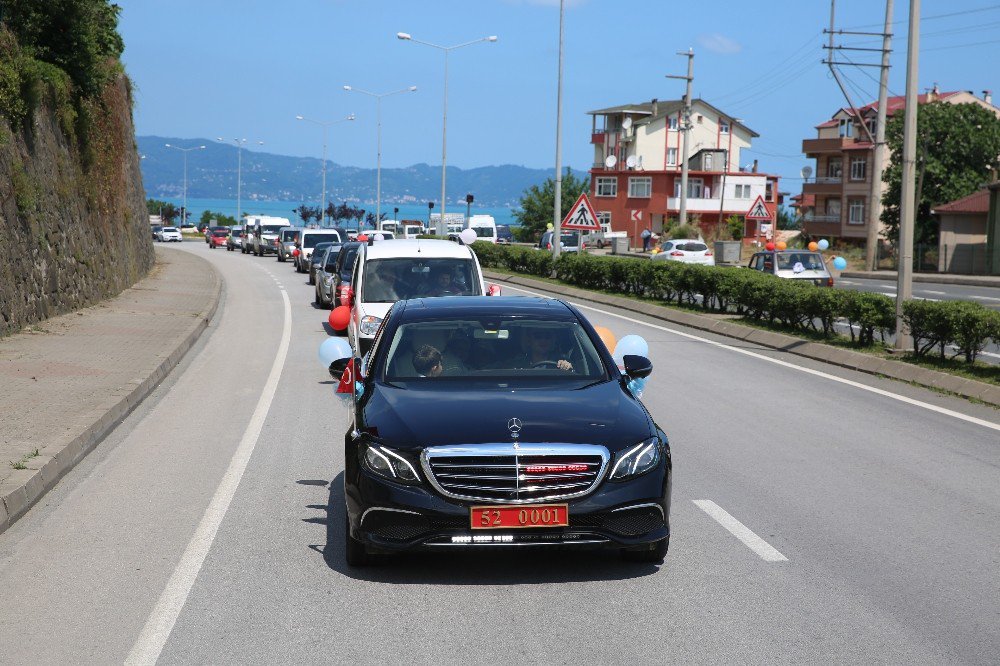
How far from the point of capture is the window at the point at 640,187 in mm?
110438

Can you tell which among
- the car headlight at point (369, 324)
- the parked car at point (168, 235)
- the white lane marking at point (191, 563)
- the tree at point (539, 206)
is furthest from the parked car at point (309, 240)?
the tree at point (539, 206)

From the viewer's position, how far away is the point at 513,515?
629 cm

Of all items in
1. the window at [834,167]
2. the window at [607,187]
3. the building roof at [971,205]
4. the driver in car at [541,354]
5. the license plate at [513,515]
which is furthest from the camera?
the window at [607,187]

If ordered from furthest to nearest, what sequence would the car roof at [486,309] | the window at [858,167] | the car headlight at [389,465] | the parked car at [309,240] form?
the window at [858,167], the parked car at [309,240], the car roof at [486,309], the car headlight at [389,465]

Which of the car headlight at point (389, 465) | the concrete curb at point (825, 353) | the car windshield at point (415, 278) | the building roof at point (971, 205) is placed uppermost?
the building roof at point (971, 205)

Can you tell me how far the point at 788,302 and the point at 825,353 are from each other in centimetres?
315

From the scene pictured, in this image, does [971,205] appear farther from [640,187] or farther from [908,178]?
[640,187]

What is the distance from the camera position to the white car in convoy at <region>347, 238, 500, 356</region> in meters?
16.0

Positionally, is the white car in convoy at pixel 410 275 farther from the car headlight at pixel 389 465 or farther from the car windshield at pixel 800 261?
the car windshield at pixel 800 261

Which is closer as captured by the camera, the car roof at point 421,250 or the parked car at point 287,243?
the car roof at point 421,250

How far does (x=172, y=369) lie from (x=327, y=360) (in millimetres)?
7764

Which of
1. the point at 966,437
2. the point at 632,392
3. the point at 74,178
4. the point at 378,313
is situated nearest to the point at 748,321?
the point at 378,313

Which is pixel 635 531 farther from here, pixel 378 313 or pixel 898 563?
pixel 378 313

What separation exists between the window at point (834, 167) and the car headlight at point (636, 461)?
88845mm
